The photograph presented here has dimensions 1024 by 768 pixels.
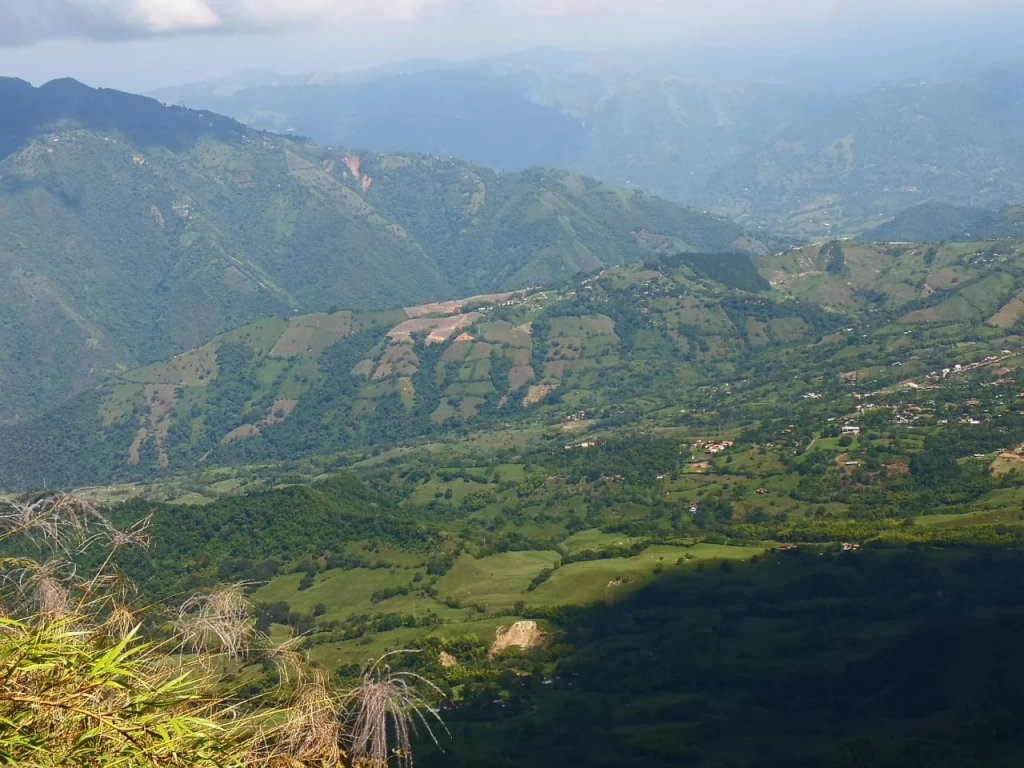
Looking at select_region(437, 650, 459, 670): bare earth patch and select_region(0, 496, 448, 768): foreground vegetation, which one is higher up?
select_region(0, 496, 448, 768): foreground vegetation

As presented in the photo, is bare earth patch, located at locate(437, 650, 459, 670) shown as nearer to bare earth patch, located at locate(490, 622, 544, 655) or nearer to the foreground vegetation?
bare earth patch, located at locate(490, 622, 544, 655)

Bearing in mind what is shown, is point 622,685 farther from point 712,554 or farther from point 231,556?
point 231,556

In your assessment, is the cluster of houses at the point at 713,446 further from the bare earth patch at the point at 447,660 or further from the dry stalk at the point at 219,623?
the dry stalk at the point at 219,623

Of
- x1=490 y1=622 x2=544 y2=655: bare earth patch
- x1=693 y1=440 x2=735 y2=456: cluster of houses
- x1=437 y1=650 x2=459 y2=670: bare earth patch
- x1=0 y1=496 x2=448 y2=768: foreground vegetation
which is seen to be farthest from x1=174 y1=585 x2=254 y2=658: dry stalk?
x1=693 y1=440 x2=735 y2=456: cluster of houses

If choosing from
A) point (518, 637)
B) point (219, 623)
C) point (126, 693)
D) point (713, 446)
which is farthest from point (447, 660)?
point (713, 446)

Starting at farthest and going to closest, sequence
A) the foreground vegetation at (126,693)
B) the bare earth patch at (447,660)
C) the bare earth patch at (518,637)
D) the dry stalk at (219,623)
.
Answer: the bare earth patch at (518,637) → the bare earth patch at (447,660) → the dry stalk at (219,623) → the foreground vegetation at (126,693)

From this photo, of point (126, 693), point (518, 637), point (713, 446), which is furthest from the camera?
point (713, 446)

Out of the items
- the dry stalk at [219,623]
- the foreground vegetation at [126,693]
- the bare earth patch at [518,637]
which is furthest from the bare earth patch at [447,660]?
the dry stalk at [219,623]

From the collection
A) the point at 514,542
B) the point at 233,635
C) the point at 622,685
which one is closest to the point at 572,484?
the point at 514,542

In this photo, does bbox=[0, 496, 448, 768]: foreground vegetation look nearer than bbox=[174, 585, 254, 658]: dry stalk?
Yes

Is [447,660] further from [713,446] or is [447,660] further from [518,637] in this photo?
[713,446]

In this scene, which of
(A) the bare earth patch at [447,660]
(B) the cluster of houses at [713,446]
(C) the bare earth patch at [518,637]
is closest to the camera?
(A) the bare earth patch at [447,660]
